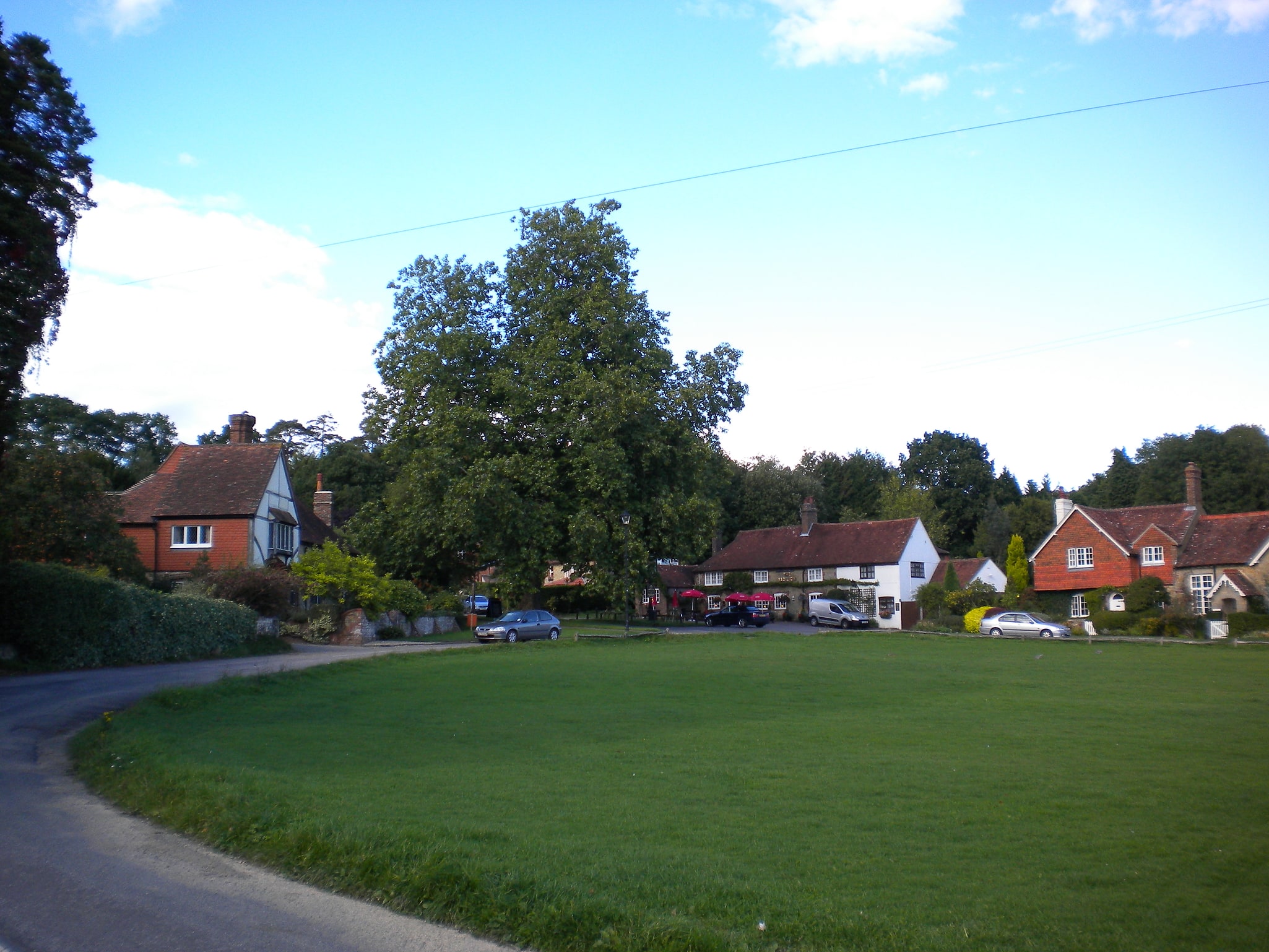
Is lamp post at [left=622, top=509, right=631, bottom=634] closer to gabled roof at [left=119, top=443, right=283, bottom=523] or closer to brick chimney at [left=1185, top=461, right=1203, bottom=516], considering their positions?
gabled roof at [left=119, top=443, right=283, bottom=523]

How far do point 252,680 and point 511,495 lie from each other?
1959cm

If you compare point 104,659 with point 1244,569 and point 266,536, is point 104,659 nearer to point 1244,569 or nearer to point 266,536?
point 266,536

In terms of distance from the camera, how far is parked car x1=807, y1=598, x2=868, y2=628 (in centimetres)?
5894

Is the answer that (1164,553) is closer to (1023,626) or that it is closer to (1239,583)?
(1239,583)

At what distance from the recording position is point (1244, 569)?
166 ft

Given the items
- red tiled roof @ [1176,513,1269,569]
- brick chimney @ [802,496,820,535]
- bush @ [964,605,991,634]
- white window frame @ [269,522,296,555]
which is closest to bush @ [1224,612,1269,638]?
red tiled roof @ [1176,513,1269,569]

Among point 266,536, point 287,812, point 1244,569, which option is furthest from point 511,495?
point 1244,569

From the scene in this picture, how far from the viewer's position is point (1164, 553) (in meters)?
55.3

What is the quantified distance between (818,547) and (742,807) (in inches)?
2515

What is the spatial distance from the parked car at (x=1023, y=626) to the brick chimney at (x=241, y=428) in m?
41.1

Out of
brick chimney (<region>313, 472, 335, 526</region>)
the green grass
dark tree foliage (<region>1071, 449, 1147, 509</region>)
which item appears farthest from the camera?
dark tree foliage (<region>1071, 449, 1147, 509</region>)

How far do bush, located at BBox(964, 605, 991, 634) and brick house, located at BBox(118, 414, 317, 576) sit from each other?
35.7 m

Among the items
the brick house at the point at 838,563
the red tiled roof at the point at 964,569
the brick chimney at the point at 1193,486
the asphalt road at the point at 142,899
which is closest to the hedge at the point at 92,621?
the asphalt road at the point at 142,899

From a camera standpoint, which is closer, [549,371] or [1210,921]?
[1210,921]
